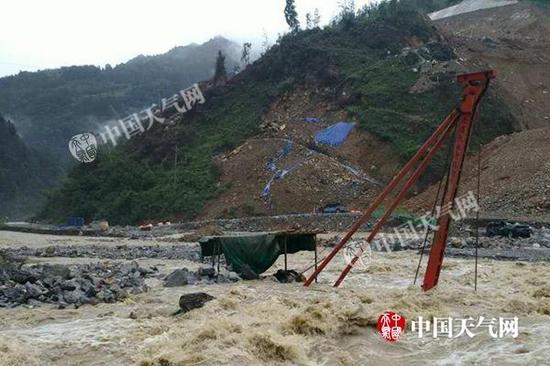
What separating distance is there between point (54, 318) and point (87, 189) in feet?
145

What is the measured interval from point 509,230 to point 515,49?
1657 inches

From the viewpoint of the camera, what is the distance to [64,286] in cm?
1380

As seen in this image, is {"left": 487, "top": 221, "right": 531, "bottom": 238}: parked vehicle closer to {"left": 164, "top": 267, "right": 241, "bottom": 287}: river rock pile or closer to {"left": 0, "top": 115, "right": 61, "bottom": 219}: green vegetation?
{"left": 164, "top": 267, "right": 241, "bottom": 287}: river rock pile

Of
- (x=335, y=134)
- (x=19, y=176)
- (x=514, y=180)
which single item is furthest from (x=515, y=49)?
(x=19, y=176)

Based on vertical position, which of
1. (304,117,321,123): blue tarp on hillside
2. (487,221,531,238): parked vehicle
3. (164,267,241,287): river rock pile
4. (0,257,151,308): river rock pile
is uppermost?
(304,117,321,123): blue tarp on hillside

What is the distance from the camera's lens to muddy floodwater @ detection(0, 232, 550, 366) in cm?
872

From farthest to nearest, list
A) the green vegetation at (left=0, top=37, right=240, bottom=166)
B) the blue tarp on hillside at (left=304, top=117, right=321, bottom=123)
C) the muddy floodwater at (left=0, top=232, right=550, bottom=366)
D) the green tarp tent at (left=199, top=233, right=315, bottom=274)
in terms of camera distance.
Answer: the green vegetation at (left=0, top=37, right=240, bottom=166)
the blue tarp on hillside at (left=304, top=117, right=321, bottom=123)
the green tarp tent at (left=199, top=233, right=315, bottom=274)
the muddy floodwater at (left=0, top=232, right=550, bottom=366)

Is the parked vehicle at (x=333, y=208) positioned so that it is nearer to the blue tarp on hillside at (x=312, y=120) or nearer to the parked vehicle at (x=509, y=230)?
the parked vehicle at (x=509, y=230)

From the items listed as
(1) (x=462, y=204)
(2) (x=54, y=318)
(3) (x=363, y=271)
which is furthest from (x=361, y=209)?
(2) (x=54, y=318)

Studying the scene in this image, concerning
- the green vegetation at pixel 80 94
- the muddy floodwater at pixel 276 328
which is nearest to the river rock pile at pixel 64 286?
the muddy floodwater at pixel 276 328

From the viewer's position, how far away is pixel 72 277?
1499 cm

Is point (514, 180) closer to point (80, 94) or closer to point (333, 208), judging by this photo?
point (333, 208)

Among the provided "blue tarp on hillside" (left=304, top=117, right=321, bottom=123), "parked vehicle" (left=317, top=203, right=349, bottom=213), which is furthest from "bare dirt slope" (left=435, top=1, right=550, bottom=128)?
"parked vehicle" (left=317, top=203, right=349, bottom=213)

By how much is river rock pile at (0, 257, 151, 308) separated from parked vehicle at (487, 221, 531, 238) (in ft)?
53.3
